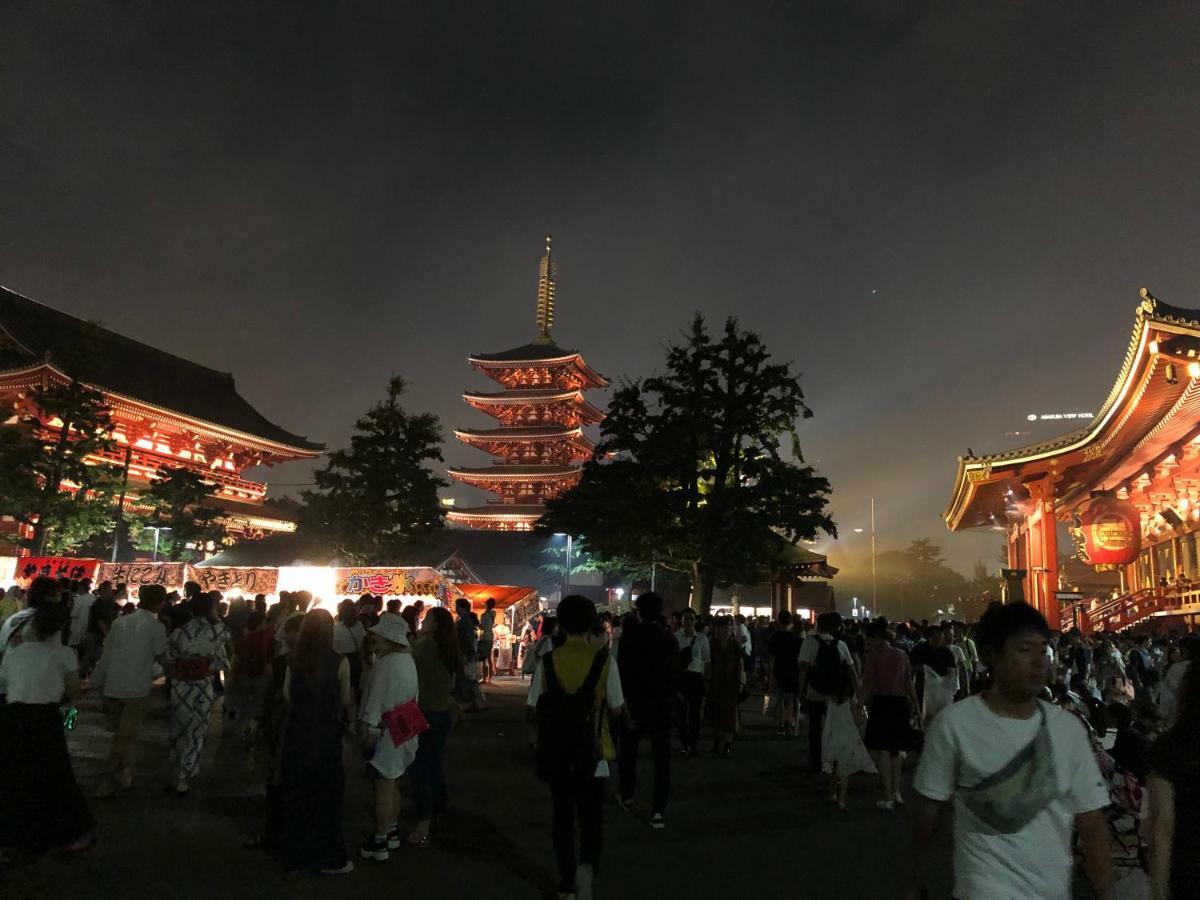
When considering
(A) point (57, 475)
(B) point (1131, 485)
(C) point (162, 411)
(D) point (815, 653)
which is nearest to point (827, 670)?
(D) point (815, 653)

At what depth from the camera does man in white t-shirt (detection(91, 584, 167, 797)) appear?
688 centimetres

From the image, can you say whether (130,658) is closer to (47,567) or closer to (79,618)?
(79,618)

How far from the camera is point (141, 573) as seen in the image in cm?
1847

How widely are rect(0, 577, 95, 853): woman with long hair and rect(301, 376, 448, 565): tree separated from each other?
2536cm

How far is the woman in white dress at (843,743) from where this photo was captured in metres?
7.14

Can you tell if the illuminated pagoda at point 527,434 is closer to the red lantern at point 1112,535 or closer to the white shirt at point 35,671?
the red lantern at point 1112,535

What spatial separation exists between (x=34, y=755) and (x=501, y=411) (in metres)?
41.7

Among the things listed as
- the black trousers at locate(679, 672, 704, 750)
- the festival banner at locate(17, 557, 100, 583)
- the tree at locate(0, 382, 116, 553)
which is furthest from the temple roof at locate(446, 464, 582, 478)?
the black trousers at locate(679, 672, 704, 750)

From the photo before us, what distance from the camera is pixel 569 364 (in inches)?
1832

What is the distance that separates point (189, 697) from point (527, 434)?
3809 cm

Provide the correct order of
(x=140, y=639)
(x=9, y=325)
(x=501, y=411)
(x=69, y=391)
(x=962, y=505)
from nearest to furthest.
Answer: (x=140, y=639)
(x=69, y=391)
(x=9, y=325)
(x=962, y=505)
(x=501, y=411)

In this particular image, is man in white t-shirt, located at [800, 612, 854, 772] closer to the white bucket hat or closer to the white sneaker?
the white sneaker

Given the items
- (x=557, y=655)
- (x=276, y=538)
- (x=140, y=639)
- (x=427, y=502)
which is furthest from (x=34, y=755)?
(x=276, y=538)

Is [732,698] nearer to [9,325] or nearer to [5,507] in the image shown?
[5,507]
